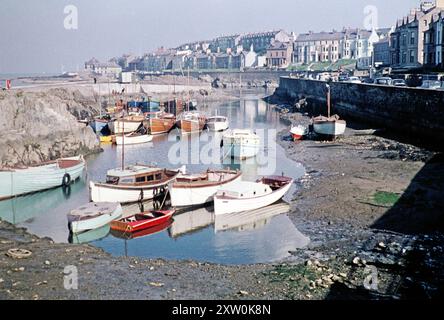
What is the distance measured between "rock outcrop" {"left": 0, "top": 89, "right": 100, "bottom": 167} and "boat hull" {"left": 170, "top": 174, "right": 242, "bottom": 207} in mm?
13622

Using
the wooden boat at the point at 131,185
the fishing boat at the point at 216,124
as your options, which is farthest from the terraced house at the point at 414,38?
the wooden boat at the point at 131,185

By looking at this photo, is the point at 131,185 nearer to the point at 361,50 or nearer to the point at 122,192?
the point at 122,192

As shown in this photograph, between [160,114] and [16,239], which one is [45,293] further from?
[160,114]

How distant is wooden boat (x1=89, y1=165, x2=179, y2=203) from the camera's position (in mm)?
24141

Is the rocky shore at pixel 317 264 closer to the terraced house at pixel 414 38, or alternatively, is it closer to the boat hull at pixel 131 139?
the boat hull at pixel 131 139

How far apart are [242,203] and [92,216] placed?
6.22 meters

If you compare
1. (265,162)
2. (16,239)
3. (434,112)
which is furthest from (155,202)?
(434,112)

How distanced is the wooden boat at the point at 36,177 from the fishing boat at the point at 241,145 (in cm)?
1019

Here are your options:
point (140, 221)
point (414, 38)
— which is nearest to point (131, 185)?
point (140, 221)

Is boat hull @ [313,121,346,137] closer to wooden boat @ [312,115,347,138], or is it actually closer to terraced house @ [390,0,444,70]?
wooden boat @ [312,115,347,138]

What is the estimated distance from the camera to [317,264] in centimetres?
1523

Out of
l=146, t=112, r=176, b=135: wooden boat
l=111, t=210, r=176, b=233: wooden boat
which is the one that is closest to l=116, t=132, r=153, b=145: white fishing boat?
l=146, t=112, r=176, b=135: wooden boat

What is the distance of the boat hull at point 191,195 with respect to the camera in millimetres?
23672

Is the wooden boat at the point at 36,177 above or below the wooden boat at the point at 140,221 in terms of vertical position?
above
